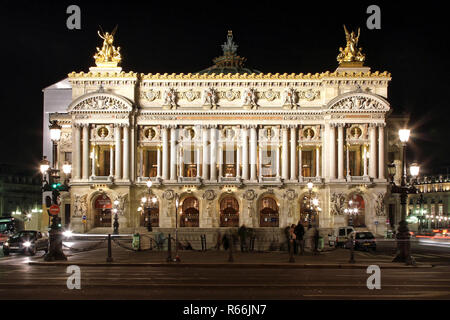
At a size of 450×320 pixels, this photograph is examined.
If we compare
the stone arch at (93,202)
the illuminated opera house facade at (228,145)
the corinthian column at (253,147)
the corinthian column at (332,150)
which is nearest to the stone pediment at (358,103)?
the illuminated opera house facade at (228,145)

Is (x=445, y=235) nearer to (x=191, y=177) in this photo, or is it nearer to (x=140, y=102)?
(x=191, y=177)

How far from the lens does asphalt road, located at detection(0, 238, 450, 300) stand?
19.6m

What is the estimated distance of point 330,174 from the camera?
76688 millimetres

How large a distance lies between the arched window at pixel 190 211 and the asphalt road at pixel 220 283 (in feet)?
157

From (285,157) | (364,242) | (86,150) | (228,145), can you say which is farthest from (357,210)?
(86,150)

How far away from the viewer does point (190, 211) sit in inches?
3113

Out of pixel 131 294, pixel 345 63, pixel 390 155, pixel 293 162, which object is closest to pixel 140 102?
pixel 293 162

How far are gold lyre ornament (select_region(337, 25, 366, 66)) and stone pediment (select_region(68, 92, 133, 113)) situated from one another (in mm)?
27502

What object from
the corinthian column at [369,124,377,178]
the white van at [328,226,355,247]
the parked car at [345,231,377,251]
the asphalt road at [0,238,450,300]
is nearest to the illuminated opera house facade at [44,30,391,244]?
the corinthian column at [369,124,377,178]

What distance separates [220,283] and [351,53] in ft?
203

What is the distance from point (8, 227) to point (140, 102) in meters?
23.7

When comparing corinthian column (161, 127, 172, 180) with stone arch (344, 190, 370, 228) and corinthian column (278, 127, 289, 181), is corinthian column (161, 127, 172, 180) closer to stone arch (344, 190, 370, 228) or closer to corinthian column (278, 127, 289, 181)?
corinthian column (278, 127, 289, 181)

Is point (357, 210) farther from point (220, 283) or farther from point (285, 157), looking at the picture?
point (220, 283)

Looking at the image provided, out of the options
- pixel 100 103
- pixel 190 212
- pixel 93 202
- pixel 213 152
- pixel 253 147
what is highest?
pixel 100 103
